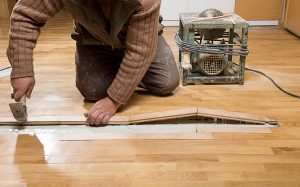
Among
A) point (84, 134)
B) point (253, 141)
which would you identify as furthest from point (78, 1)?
point (253, 141)

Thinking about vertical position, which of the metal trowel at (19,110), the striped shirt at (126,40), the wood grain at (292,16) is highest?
the striped shirt at (126,40)

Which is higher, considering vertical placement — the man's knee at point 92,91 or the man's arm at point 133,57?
the man's arm at point 133,57

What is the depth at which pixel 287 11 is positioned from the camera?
Result: 283 centimetres

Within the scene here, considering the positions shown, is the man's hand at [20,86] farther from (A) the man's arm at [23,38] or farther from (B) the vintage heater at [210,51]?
(B) the vintage heater at [210,51]

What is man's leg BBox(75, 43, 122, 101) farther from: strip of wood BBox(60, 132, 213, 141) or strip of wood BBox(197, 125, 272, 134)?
strip of wood BBox(197, 125, 272, 134)

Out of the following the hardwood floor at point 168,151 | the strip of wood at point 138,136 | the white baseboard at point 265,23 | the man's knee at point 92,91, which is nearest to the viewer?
the hardwood floor at point 168,151

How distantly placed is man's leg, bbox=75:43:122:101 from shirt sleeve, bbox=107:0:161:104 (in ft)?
0.55

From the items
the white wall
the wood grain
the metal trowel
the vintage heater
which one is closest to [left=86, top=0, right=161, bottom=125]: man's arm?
the metal trowel

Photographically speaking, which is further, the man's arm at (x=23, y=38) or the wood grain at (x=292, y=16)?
the wood grain at (x=292, y=16)

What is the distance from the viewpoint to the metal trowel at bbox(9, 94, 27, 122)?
3.83ft

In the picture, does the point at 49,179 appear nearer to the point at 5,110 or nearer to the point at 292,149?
the point at 5,110

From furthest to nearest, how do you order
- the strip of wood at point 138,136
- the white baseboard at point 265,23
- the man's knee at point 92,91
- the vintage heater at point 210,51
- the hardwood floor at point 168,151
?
the white baseboard at point 265,23, the vintage heater at point 210,51, the man's knee at point 92,91, the strip of wood at point 138,136, the hardwood floor at point 168,151

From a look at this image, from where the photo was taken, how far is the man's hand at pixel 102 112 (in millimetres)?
1214

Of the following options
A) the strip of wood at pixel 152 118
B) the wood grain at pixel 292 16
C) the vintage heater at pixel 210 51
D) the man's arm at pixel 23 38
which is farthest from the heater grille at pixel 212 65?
the wood grain at pixel 292 16
